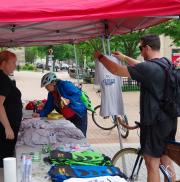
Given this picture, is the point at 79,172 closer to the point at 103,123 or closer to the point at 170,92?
the point at 170,92

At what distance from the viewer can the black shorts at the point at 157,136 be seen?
4191 mm

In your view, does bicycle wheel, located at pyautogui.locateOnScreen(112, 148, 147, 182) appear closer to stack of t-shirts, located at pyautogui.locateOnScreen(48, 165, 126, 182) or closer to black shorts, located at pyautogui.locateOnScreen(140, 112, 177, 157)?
black shorts, located at pyautogui.locateOnScreen(140, 112, 177, 157)

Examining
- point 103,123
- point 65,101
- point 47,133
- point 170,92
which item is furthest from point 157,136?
point 103,123

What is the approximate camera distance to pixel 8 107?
16.1 ft

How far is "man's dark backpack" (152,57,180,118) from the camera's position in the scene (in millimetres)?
4098

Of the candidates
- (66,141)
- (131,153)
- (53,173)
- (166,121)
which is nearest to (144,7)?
(166,121)

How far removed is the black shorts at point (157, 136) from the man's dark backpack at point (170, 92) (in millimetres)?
129

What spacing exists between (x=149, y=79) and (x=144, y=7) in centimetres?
74

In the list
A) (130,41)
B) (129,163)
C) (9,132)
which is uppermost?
(130,41)

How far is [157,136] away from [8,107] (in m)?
1.79

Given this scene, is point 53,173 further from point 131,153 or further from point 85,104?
point 85,104

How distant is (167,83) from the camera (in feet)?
13.5

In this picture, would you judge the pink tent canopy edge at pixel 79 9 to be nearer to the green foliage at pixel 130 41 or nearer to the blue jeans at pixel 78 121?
the green foliage at pixel 130 41

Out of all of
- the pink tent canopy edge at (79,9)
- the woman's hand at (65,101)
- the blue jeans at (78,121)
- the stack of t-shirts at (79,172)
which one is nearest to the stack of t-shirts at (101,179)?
the stack of t-shirts at (79,172)
